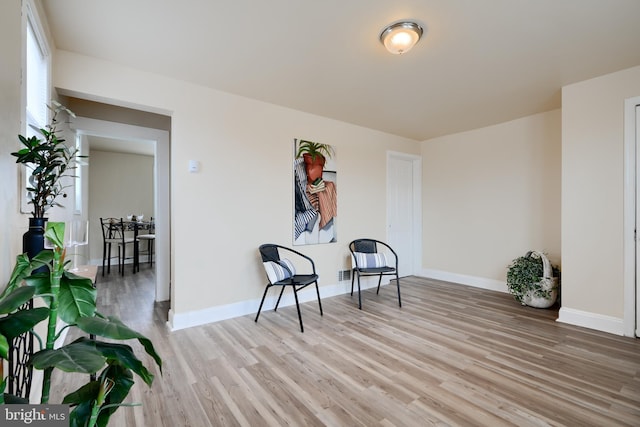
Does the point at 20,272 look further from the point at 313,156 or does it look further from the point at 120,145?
the point at 120,145

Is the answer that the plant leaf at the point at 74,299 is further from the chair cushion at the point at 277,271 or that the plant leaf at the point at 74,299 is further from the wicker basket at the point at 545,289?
the wicker basket at the point at 545,289

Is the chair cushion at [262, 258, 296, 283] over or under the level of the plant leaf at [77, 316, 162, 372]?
under

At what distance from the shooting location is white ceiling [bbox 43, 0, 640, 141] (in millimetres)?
1927

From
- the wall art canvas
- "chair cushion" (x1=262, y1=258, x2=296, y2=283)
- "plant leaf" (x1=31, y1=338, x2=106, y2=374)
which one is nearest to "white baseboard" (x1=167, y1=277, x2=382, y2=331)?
"chair cushion" (x1=262, y1=258, x2=296, y2=283)

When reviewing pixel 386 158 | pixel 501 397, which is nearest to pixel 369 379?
pixel 501 397

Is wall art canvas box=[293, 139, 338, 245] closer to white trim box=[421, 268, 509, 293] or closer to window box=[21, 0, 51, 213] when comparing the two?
white trim box=[421, 268, 509, 293]

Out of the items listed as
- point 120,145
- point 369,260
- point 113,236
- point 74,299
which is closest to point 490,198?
point 369,260

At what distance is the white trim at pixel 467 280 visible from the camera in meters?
4.27

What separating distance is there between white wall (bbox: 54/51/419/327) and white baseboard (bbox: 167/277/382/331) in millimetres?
11

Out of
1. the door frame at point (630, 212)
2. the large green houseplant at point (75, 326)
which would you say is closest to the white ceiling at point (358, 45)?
the door frame at point (630, 212)

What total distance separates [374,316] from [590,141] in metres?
2.85

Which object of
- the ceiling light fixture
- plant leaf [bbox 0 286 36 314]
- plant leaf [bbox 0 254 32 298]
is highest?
the ceiling light fixture

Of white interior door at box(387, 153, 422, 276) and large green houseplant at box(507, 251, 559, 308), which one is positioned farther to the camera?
white interior door at box(387, 153, 422, 276)

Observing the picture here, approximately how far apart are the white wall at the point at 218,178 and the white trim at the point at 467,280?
214cm
